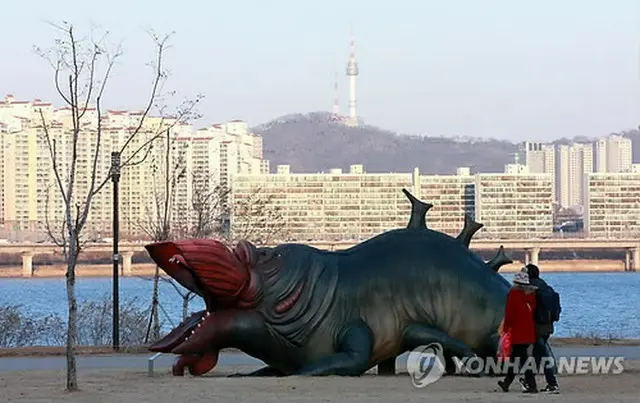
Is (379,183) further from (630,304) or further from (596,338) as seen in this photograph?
(596,338)

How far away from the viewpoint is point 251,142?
7840 inches

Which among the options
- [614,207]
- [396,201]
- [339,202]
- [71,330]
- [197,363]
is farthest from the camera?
[614,207]

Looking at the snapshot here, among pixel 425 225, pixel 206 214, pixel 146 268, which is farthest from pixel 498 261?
pixel 146 268

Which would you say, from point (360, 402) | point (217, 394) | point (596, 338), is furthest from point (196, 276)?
point (596, 338)

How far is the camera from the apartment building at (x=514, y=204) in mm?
177250

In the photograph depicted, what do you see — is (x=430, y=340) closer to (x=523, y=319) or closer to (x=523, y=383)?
(x=523, y=383)

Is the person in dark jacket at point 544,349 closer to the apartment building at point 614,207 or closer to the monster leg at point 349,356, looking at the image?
the monster leg at point 349,356

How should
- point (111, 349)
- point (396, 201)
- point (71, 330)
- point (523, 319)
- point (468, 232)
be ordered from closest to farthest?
point (523, 319) < point (71, 330) < point (468, 232) < point (111, 349) < point (396, 201)

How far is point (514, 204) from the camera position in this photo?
184 meters

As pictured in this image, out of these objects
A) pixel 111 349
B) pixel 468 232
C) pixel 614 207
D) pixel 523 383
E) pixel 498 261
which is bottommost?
pixel 111 349

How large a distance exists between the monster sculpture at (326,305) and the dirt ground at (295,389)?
0.46 meters

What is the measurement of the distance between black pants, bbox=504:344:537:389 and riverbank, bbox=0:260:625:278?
88.8 meters

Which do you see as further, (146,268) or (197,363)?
(146,268)

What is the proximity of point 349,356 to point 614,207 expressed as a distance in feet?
584
